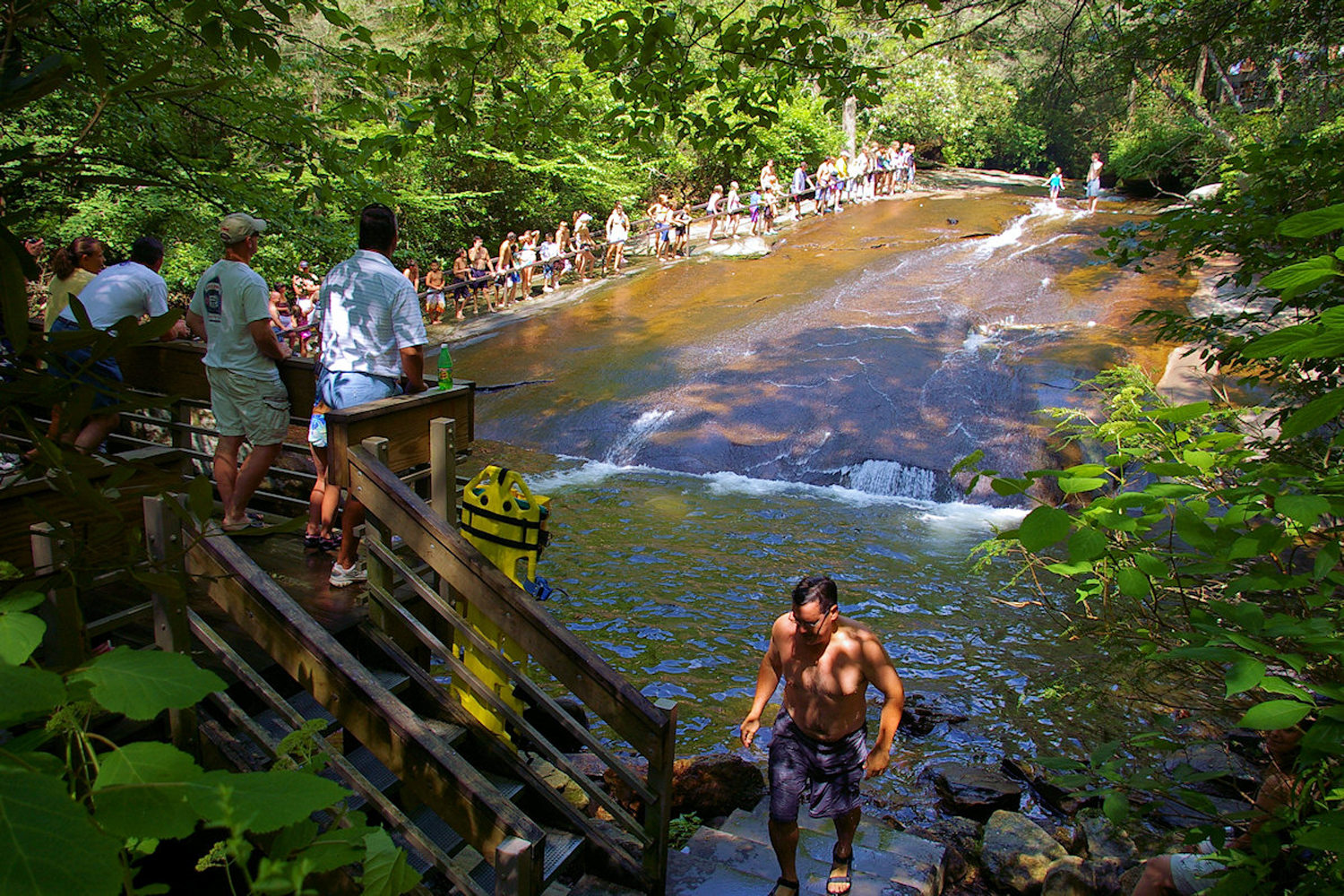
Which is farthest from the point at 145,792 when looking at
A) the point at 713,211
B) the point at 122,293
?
the point at 713,211

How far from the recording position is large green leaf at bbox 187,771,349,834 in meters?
0.87

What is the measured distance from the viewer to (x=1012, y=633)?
8.64 meters

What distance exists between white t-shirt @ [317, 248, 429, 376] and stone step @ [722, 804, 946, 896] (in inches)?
129

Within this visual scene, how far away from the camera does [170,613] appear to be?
3105mm

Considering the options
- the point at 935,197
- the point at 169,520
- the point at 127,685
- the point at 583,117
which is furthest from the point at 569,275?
the point at 127,685

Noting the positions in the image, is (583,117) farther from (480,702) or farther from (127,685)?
(127,685)

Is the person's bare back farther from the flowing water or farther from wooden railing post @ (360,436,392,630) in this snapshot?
wooden railing post @ (360,436,392,630)

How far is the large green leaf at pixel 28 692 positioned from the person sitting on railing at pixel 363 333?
368 cm

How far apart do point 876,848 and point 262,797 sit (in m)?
4.61

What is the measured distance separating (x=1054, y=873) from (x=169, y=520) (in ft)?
14.3

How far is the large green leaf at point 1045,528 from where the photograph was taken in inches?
93.3

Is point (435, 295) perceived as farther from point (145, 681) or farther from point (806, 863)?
point (145, 681)

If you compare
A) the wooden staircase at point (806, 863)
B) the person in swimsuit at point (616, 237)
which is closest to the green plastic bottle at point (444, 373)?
the wooden staircase at point (806, 863)

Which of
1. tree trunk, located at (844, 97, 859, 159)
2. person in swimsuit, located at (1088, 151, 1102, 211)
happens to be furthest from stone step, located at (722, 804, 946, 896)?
tree trunk, located at (844, 97, 859, 159)
